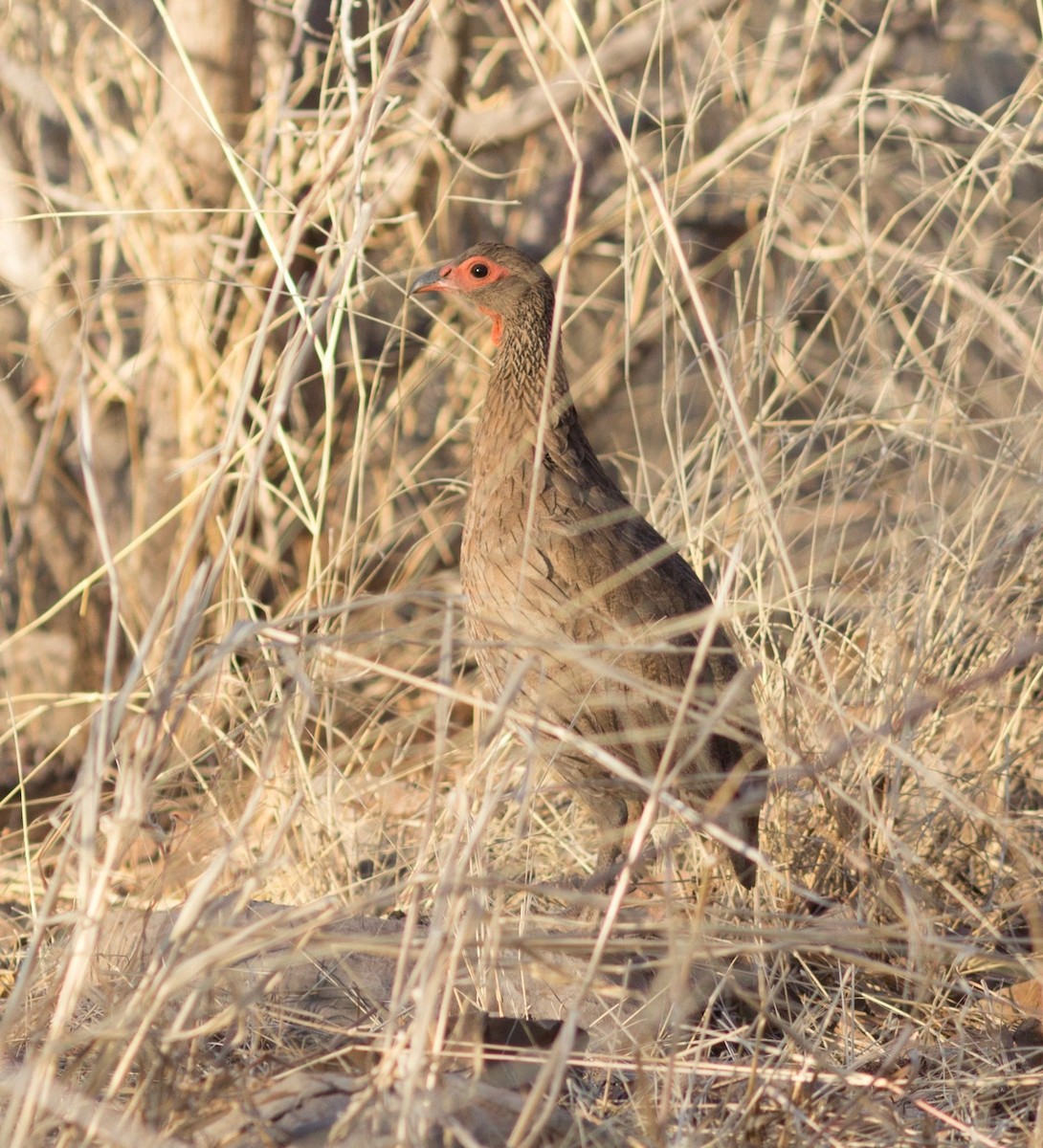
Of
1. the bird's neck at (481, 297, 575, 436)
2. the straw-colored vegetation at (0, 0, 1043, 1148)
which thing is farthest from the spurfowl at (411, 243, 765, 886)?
the straw-colored vegetation at (0, 0, 1043, 1148)

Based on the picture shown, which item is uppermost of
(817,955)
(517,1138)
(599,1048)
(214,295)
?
(517,1138)

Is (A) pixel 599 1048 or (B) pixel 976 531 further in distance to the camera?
(B) pixel 976 531

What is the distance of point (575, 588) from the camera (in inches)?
113

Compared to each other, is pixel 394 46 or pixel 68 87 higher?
pixel 394 46

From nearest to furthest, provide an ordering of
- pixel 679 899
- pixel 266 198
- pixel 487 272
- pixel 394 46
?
pixel 394 46 < pixel 679 899 < pixel 487 272 < pixel 266 198

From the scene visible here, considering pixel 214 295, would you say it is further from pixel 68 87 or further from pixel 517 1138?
pixel 517 1138

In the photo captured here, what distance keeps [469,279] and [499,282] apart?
0.07 metres

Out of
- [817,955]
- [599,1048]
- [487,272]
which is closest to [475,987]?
[599,1048]

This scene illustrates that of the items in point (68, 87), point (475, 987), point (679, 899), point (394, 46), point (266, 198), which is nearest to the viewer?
point (394, 46)

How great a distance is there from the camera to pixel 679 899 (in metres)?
2.75

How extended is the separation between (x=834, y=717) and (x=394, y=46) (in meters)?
1.64

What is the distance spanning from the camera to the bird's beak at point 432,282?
325cm

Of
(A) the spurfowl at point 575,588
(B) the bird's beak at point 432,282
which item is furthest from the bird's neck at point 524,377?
(B) the bird's beak at point 432,282

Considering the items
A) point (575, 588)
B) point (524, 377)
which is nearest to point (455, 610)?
point (575, 588)
